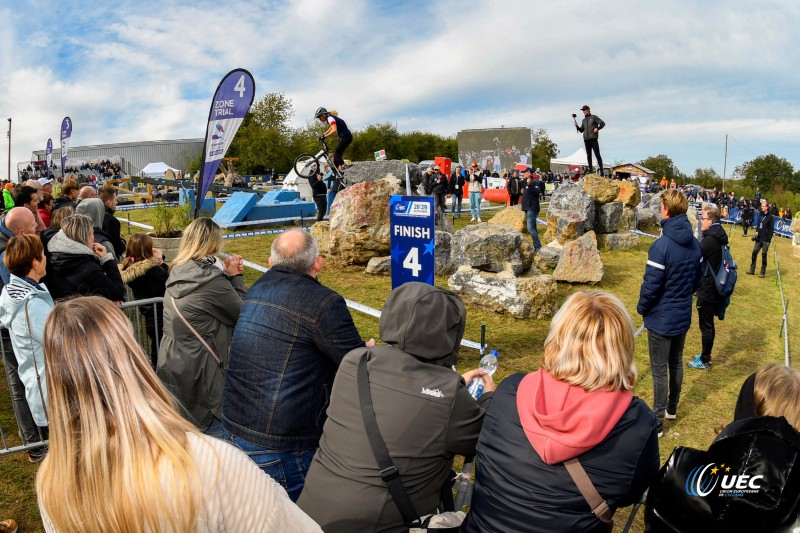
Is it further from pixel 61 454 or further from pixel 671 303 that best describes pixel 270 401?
pixel 671 303

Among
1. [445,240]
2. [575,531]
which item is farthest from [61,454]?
[445,240]

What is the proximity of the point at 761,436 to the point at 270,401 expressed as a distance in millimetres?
2000

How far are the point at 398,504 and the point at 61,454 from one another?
113 cm

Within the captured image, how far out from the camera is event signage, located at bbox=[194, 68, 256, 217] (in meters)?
8.74

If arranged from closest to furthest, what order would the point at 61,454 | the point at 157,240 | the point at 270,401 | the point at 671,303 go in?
1. the point at 61,454
2. the point at 270,401
3. the point at 671,303
4. the point at 157,240

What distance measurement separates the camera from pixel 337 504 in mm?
1942

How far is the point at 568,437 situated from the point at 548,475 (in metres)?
0.15

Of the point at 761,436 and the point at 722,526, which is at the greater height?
the point at 761,436

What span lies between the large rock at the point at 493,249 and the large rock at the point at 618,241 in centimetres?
557

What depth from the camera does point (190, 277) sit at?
10.9 feet

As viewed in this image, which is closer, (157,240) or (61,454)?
(61,454)

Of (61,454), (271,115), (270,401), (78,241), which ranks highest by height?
(271,115)

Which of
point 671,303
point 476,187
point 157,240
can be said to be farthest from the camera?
point 476,187

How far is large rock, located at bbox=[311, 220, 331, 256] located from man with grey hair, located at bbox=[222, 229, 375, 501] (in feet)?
24.9
